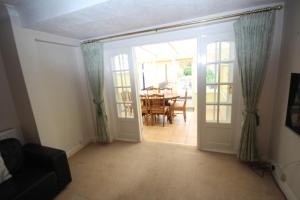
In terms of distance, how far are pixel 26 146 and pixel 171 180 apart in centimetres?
211

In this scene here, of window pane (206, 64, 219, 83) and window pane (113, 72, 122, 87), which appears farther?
window pane (113, 72, 122, 87)

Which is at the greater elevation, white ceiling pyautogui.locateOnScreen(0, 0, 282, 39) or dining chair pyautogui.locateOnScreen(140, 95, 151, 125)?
white ceiling pyautogui.locateOnScreen(0, 0, 282, 39)

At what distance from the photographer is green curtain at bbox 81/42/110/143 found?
8.56ft

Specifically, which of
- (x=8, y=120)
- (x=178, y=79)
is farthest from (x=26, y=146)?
(x=178, y=79)

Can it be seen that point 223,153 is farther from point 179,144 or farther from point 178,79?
point 178,79

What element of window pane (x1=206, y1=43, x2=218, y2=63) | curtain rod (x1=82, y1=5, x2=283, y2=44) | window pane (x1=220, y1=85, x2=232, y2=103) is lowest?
window pane (x1=220, y1=85, x2=232, y2=103)

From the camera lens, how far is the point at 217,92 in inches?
90.0

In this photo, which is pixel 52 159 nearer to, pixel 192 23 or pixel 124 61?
pixel 124 61

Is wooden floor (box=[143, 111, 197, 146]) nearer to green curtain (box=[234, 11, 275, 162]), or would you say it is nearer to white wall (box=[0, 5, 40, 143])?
green curtain (box=[234, 11, 275, 162])

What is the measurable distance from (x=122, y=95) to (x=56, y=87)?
118 centimetres

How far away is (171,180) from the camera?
1.93 m

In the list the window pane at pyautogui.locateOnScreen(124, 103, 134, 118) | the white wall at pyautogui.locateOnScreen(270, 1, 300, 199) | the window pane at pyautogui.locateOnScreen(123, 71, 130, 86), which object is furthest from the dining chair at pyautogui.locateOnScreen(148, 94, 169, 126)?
the white wall at pyautogui.locateOnScreen(270, 1, 300, 199)

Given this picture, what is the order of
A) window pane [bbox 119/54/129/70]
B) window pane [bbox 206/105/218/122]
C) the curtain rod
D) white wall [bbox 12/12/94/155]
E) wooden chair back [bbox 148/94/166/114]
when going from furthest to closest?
1. wooden chair back [bbox 148/94/166/114]
2. window pane [bbox 119/54/129/70]
3. window pane [bbox 206/105/218/122]
4. white wall [bbox 12/12/94/155]
5. the curtain rod

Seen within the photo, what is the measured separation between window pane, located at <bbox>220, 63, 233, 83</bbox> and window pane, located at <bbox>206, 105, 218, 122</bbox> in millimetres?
462
